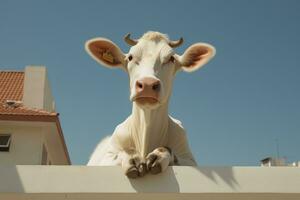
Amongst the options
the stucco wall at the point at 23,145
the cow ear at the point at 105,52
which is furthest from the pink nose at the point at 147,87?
the stucco wall at the point at 23,145

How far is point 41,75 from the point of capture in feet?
58.6

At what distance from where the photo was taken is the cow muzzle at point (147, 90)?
3564 mm

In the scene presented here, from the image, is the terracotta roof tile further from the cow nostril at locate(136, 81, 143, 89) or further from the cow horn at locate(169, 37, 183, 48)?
the cow nostril at locate(136, 81, 143, 89)

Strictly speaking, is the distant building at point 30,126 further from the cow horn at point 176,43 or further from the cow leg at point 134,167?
the cow leg at point 134,167

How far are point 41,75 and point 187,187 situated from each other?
50.9 feet

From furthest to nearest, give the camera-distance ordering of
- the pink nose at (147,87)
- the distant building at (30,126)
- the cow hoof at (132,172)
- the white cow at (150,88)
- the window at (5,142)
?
the window at (5,142) < the distant building at (30,126) < the white cow at (150,88) < the pink nose at (147,87) < the cow hoof at (132,172)

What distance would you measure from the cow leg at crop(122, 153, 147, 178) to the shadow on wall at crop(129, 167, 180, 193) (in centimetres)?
3

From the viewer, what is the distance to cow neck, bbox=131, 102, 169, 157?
13.4ft

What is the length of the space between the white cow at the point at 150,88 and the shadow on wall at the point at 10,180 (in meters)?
0.94

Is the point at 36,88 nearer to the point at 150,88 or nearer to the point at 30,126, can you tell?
the point at 30,126

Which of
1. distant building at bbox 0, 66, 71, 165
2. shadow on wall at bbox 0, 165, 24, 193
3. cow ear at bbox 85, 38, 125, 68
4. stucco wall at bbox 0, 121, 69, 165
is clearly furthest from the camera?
stucco wall at bbox 0, 121, 69, 165

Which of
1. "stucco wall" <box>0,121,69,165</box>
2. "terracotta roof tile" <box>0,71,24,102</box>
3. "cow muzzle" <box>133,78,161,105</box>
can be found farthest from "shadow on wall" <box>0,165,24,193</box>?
"terracotta roof tile" <box>0,71,24,102</box>

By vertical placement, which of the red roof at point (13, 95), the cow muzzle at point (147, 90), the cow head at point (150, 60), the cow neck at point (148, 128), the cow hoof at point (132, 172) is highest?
the red roof at point (13, 95)

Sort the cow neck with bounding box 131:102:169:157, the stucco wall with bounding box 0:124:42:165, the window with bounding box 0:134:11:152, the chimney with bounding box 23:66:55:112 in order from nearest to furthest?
the cow neck with bounding box 131:102:169:157 < the stucco wall with bounding box 0:124:42:165 < the window with bounding box 0:134:11:152 < the chimney with bounding box 23:66:55:112
